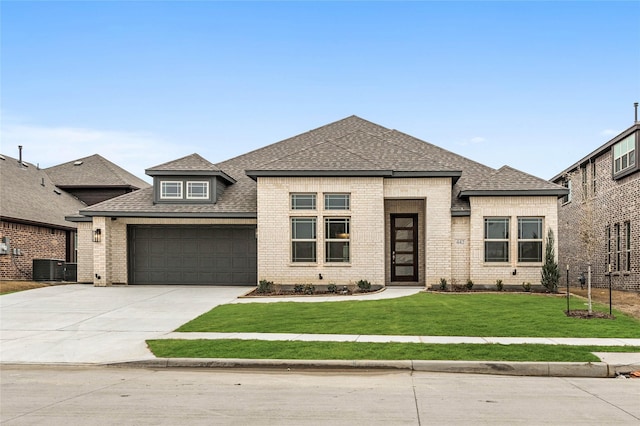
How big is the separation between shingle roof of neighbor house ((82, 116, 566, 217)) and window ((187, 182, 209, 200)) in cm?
55

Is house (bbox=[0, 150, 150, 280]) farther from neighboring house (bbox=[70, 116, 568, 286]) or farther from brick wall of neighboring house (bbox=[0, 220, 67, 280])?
neighboring house (bbox=[70, 116, 568, 286])

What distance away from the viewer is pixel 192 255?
24797 millimetres

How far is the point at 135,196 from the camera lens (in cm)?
2584

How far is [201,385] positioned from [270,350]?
2.67 meters

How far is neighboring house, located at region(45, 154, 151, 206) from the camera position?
3550 cm

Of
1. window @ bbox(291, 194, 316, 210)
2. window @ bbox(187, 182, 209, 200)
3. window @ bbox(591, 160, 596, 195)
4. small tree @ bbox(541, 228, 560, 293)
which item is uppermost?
window @ bbox(591, 160, 596, 195)

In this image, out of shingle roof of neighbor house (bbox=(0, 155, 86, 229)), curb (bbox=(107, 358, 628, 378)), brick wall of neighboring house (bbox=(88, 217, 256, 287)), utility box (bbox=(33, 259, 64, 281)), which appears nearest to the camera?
curb (bbox=(107, 358, 628, 378))

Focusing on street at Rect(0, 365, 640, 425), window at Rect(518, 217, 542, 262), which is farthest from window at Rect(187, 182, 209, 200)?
street at Rect(0, 365, 640, 425)

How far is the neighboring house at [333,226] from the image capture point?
22.4m

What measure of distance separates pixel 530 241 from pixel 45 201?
26.0 m

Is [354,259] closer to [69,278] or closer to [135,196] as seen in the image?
[135,196]

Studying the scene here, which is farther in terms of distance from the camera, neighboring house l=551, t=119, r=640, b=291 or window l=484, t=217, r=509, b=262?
neighboring house l=551, t=119, r=640, b=291

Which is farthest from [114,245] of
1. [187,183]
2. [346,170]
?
[346,170]

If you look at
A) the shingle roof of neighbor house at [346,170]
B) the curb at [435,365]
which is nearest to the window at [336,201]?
the shingle roof of neighbor house at [346,170]
